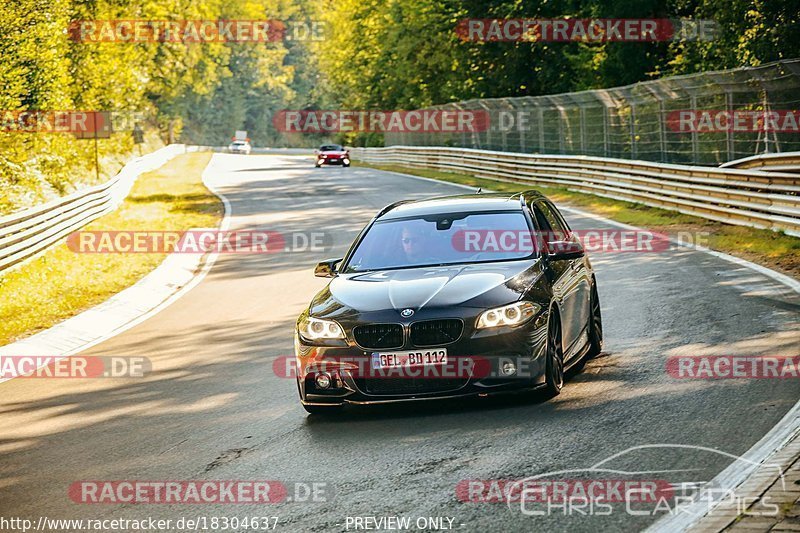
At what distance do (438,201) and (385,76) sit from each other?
73510mm

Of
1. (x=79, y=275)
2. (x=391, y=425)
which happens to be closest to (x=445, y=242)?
(x=391, y=425)

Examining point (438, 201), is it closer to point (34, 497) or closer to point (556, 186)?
point (34, 497)

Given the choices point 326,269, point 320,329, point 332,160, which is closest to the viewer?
point 320,329

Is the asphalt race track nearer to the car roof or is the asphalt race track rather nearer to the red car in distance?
the car roof

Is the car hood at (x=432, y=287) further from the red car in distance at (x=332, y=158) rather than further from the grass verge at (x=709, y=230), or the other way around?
the red car in distance at (x=332, y=158)

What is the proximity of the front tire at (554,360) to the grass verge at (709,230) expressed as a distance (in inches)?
270

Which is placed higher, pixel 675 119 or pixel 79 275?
pixel 675 119

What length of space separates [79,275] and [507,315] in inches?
500

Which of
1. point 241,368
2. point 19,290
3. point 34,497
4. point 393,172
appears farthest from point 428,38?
point 34,497

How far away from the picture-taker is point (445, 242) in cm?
917

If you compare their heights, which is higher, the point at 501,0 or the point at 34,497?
the point at 501,0

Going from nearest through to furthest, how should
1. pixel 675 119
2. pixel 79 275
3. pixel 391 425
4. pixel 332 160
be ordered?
pixel 391 425, pixel 79 275, pixel 675 119, pixel 332 160

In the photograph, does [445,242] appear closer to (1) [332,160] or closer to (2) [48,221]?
(2) [48,221]

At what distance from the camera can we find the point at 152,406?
945 cm
